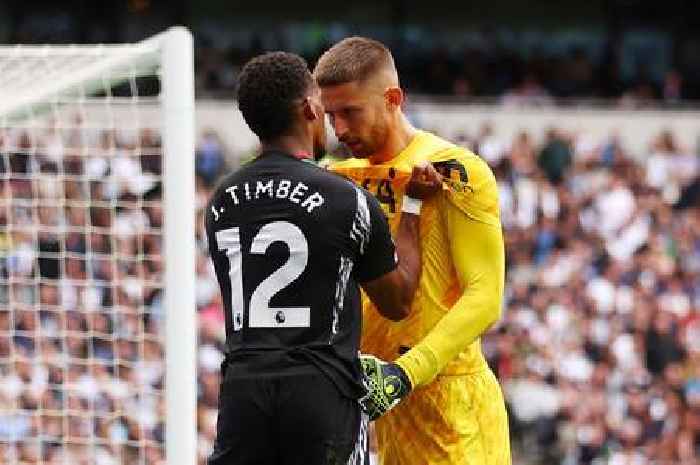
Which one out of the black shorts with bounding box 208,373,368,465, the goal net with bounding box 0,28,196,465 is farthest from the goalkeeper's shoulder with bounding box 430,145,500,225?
the goal net with bounding box 0,28,196,465

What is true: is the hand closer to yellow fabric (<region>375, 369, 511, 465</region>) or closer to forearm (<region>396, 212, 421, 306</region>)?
forearm (<region>396, 212, 421, 306</region>)

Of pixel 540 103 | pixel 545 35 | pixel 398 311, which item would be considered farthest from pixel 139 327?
pixel 545 35

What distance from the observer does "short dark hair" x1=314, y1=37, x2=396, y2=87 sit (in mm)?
5270

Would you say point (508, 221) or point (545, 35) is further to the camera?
point (545, 35)

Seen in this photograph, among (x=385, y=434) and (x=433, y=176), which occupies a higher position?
(x=433, y=176)

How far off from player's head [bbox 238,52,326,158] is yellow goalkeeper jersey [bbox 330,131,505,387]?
0.62 meters

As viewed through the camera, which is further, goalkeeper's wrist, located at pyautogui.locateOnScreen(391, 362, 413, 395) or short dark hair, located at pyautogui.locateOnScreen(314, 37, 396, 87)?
short dark hair, located at pyautogui.locateOnScreen(314, 37, 396, 87)

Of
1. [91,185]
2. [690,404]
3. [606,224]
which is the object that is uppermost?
→ [91,185]

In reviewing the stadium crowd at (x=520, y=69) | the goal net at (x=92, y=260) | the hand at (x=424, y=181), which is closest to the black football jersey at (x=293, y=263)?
the hand at (x=424, y=181)

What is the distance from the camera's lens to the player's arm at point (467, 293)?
5199mm

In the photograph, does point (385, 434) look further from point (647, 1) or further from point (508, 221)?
point (647, 1)

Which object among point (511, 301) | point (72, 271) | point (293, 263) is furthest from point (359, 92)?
point (511, 301)

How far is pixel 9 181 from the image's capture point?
7895 millimetres

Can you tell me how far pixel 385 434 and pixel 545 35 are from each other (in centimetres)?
A: 1644
